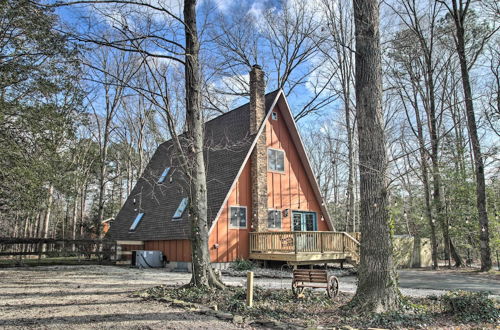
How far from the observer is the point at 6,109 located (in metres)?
11.3

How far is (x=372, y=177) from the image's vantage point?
7094 mm

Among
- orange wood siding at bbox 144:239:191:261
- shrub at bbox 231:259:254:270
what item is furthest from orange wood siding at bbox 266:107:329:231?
orange wood siding at bbox 144:239:191:261

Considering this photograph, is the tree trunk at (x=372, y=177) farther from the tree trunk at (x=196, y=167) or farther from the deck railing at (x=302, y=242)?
the deck railing at (x=302, y=242)

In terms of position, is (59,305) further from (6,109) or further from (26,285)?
(6,109)

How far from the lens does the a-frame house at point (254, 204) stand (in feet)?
51.2

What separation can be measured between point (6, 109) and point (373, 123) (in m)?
10.3

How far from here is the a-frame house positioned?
15602 mm

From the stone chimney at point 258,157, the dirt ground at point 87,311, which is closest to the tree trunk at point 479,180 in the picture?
the stone chimney at point 258,157

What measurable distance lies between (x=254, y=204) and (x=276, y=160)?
269 cm

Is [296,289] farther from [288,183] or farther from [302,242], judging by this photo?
[288,183]

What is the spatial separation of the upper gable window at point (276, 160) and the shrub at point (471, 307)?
39.7 ft

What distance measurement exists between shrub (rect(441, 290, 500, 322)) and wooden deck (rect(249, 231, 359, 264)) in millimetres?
8159

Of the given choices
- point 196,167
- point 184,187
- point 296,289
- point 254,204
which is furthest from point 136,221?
point 296,289

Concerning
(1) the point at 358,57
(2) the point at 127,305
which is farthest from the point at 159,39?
(2) the point at 127,305
